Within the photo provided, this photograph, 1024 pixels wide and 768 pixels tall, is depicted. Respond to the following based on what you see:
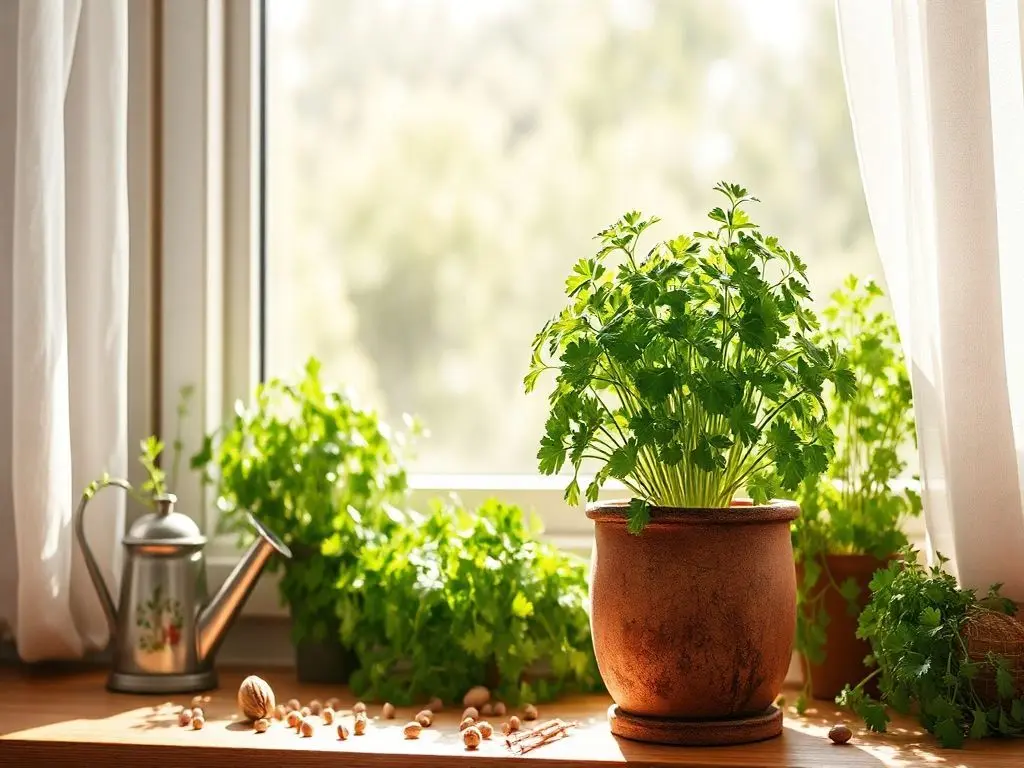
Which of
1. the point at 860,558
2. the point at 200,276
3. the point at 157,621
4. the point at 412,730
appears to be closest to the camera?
the point at 412,730

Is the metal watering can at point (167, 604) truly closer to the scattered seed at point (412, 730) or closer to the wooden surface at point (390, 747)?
the wooden surface at point (390, 747)

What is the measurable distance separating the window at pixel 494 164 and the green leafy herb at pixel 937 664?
0.60 meters

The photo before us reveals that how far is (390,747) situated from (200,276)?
2.74 feet

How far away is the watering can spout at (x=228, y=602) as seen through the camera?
151 cm

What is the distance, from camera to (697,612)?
1.16 meters

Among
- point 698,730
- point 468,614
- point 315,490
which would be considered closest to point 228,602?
point 315,490

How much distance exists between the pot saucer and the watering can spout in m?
0.54

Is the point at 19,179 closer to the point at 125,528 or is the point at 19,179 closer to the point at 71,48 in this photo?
the point at 71,48

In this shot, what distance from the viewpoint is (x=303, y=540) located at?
1.57m

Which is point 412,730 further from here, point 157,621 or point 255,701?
point 157,621

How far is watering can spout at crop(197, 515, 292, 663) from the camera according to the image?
4.95 ft

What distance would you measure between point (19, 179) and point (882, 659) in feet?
4.08

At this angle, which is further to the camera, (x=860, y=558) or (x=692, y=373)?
(x=860, y=558)

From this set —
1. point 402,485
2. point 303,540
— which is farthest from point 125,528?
point 402,485
